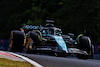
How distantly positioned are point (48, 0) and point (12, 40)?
41.2 m

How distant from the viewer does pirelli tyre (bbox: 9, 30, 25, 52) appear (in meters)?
13.3

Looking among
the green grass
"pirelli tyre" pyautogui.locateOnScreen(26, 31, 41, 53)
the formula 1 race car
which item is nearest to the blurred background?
the formula 1 race car

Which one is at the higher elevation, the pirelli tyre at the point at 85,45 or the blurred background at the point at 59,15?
the blurred background at the point at 59,15

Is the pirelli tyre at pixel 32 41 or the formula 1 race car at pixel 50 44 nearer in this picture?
the formula 1 race car at pixel 50 44

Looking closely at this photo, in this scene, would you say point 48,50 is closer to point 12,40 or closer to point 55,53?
point 55,53

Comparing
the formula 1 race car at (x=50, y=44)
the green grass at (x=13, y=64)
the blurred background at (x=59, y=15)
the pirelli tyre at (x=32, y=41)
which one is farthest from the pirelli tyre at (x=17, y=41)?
the blurred background at (x=59, y=15)

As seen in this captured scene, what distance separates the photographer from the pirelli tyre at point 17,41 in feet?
43.6

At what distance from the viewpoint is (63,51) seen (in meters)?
11.5

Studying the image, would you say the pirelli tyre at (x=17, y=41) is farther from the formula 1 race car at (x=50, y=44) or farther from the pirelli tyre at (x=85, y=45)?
the pirelli tyre at (x=85, y=45)

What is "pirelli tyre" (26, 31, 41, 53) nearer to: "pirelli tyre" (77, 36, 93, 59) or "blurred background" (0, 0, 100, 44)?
"pirelli tyre" (77, 36, 93, 59)

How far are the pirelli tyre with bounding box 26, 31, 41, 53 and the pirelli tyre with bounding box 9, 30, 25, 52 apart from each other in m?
0.69

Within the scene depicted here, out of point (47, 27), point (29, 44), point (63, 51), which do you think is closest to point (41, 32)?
point (47, 27)

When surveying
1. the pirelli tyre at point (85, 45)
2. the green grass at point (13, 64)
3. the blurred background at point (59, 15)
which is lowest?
the green grass at point (13, 64)

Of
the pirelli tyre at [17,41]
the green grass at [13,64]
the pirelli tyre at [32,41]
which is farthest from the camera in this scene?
the pirelli tyre at [17,41]
